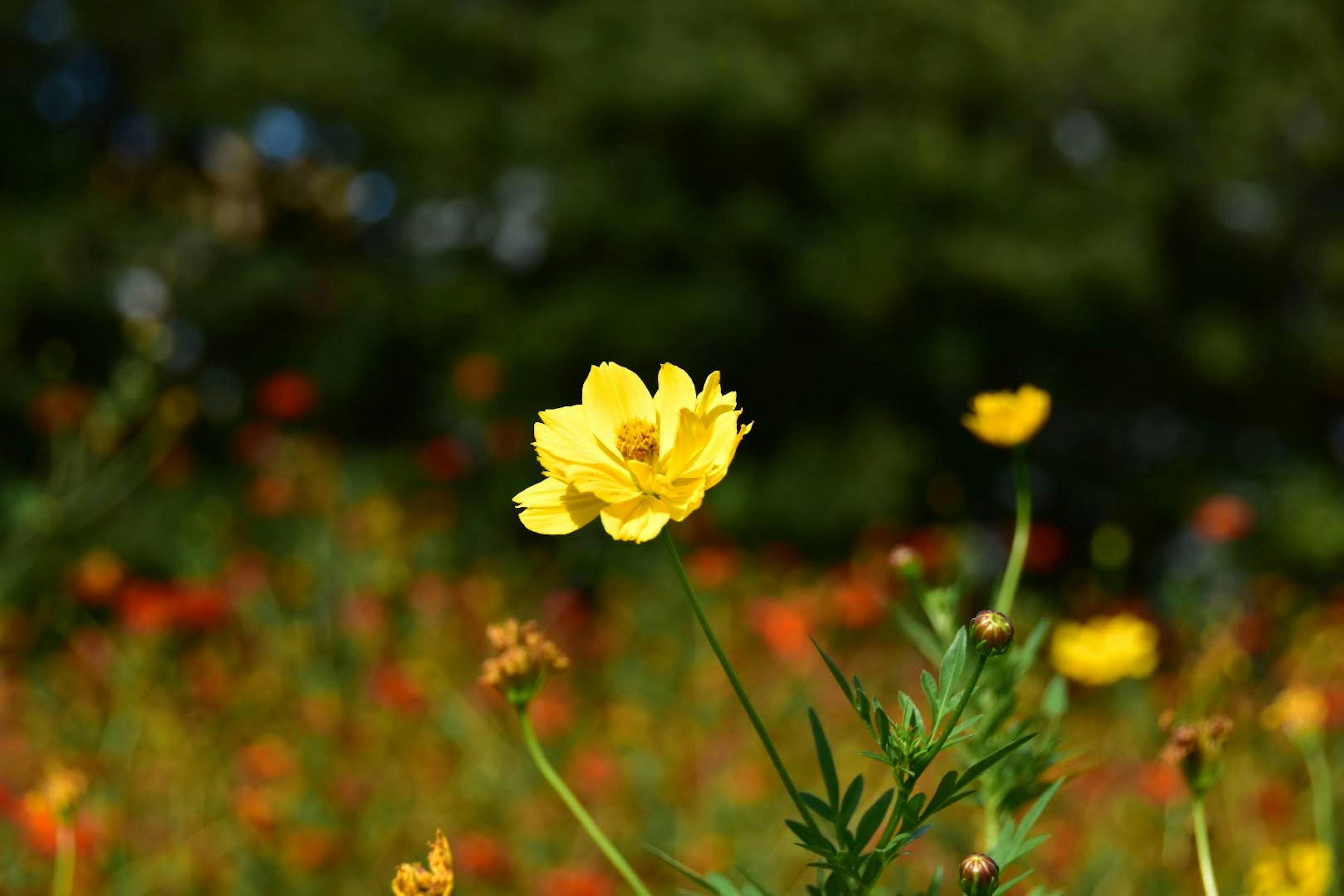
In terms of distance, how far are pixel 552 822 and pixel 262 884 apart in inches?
20.3

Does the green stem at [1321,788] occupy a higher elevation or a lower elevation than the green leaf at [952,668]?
lower

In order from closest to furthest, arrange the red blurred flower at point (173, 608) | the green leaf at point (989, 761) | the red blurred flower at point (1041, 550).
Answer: the green leaf at point (989, 761) → the red blurred flower at point (173, 608) → the red blurred flower at point (1041, 550)

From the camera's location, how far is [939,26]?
5.68 meters

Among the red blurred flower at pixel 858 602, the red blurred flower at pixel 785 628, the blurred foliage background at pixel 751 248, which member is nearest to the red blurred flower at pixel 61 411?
the blurred foliage background at pixel 751 248

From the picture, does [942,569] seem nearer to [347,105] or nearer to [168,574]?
[168,574]

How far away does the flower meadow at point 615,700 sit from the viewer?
0.61m

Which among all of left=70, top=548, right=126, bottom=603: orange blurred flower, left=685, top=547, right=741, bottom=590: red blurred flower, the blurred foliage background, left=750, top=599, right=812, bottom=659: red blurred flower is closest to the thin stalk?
left=70, top=548, right=126, bottom=603: orange blurred flower

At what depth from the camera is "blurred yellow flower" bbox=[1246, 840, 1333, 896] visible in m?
0.81

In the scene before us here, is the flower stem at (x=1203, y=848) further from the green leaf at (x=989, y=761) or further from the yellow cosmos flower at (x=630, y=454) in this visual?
the yellow cosmos flower at (x=630, y=454)

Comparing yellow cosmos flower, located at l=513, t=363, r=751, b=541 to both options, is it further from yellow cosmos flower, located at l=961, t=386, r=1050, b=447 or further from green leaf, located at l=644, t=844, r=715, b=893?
yellow cosmos flower, located at l=961, t=386, r=1050, b=447

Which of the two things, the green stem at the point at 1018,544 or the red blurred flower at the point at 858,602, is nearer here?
the green stem at the point at 1018,544

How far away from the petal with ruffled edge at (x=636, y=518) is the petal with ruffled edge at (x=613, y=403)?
38 millimetres

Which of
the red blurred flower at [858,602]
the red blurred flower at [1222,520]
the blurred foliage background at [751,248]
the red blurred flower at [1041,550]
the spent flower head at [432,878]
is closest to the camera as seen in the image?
the spent flower head at [432,878]

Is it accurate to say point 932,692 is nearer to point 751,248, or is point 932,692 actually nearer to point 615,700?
point 615,700
